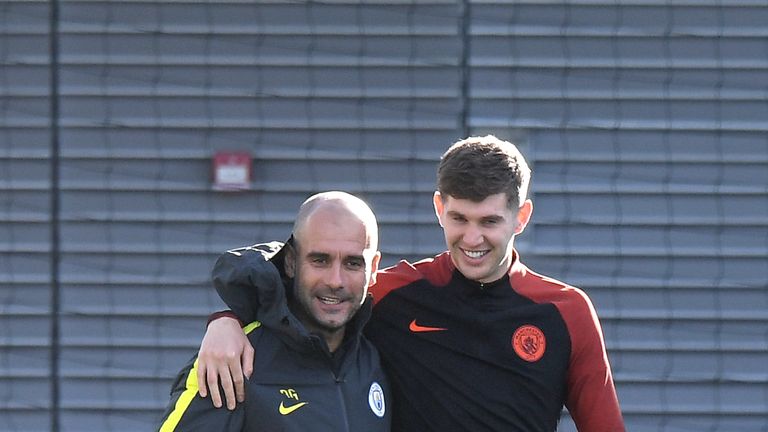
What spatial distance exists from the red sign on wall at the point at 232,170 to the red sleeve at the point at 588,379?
3.17 m

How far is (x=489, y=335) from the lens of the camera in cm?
365

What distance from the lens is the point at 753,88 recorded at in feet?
21.8

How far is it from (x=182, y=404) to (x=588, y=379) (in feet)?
3.65

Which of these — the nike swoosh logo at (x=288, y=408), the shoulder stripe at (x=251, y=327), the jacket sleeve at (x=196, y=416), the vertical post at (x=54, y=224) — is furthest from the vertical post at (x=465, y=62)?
the jacket sleeve at (x=196, y=416)

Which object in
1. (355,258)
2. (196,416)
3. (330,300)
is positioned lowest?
(196,416)

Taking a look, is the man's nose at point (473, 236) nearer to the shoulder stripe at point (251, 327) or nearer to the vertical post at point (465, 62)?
the shoulder stripe at point (251, 327)

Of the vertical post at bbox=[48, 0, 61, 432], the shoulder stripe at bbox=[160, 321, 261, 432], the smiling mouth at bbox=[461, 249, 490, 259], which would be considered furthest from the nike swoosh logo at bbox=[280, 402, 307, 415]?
the vertical post at bbox=[48, 0, 61, 432]

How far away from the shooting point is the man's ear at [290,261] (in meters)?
3.54

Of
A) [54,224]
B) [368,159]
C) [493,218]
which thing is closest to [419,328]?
[493,218]

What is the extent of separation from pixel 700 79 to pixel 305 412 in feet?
12.8

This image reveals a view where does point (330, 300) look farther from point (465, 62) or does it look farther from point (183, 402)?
point (465, 62)

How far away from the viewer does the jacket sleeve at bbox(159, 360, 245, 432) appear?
324 centimetres

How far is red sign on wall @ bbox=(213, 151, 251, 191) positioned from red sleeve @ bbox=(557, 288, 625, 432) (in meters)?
3.17

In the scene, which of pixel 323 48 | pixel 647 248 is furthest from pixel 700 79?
pixel 323 48
